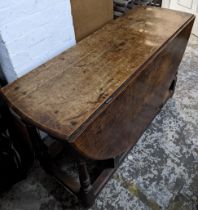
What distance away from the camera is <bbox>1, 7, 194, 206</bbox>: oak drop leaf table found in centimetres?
94

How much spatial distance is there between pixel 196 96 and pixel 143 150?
85 cm

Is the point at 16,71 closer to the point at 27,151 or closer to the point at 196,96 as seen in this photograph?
the point at 27,151

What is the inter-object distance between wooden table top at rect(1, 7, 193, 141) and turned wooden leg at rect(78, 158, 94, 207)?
31 cm

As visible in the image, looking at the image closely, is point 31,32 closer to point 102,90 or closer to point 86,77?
point 86,77

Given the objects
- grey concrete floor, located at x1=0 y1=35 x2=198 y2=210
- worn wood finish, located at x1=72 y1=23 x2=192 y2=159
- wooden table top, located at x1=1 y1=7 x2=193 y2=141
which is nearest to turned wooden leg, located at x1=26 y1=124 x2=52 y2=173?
grey concrete floor, located at x1=0 y1=35 x2=198 y2=210

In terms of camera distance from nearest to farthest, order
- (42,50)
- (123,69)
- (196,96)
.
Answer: (123,69), (42,50), (196,96)

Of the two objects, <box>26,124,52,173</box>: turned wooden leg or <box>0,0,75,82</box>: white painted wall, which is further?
<box>26,124,52,173</box>: turned wooden leg

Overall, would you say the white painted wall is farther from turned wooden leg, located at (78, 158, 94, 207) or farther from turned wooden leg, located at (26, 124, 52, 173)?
turned wooden leg, located at (78, 158, 94, 207)

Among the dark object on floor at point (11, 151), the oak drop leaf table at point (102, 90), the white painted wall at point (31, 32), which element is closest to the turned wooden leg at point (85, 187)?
the oak drop leaf table at point (102, 90)

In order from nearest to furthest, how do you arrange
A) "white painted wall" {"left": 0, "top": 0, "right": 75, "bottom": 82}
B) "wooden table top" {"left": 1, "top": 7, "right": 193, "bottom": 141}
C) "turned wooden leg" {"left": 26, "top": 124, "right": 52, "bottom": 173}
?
1. "wooden table top" {"left": 1, "top": 7, "right": 193, "bottom": 141}
2. "white painted wall" {"left": 0, "top": 0, "right": 75, "bottom": 82}
3. "turned wooden leg" {"left": 26, "top": 124, "right": 52, "bottom": 173}

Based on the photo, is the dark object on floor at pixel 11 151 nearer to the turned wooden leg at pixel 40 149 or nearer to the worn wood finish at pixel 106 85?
the turned wooden leg at pixel 40 149

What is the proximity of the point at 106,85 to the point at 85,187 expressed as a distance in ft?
1.93

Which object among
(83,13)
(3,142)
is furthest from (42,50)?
(3,142)

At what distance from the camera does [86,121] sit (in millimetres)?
895
